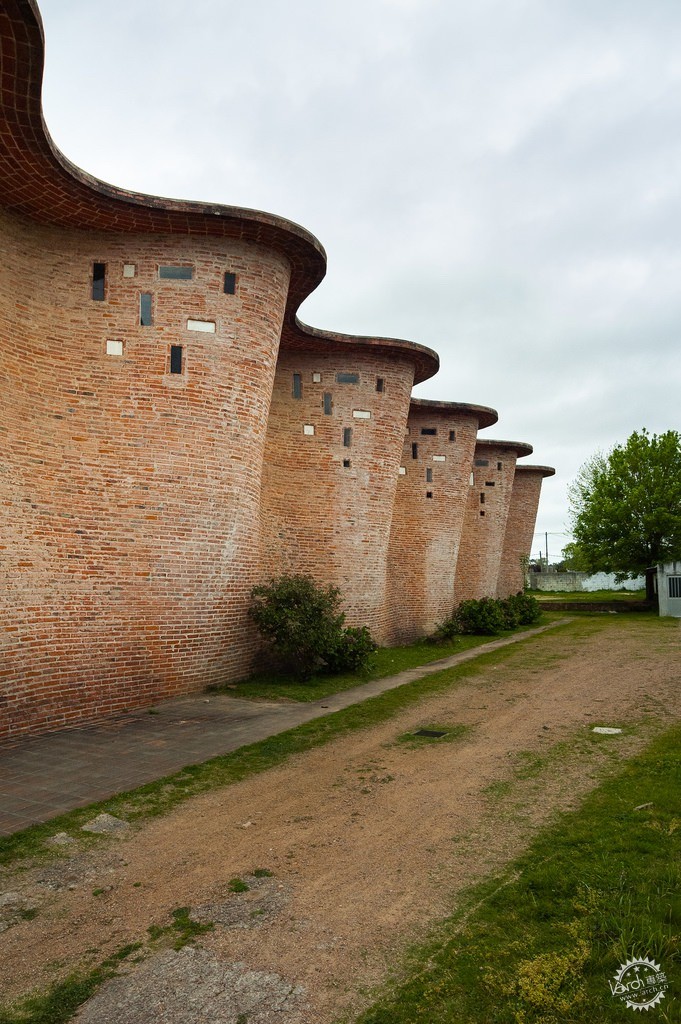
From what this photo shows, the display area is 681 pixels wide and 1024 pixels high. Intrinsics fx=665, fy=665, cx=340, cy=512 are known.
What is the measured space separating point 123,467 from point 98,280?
3284 mm

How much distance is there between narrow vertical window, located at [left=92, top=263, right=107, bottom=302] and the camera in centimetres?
1133

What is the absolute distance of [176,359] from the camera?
38.5 feet

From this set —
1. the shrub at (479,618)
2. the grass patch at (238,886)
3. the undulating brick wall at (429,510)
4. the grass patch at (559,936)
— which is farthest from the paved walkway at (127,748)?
the shrub at (479,618)

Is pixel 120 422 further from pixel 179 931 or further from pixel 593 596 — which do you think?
pixel 593 596

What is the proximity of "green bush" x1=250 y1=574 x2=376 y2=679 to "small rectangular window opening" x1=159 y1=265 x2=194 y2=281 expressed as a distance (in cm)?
594

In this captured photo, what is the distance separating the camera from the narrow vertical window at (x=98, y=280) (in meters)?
11.3

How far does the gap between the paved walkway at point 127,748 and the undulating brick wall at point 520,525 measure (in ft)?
67.3

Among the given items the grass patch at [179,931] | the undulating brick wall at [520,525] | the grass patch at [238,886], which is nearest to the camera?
the grass patch at [179,931]

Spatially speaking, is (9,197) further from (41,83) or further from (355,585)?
(355,585)

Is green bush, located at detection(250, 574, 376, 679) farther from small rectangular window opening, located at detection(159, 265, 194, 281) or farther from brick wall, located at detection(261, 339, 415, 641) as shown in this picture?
small rectangular window opening, located at detection(159, 265, 194, 281)

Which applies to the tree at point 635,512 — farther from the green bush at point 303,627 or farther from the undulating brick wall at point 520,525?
the green bush at point 303,627

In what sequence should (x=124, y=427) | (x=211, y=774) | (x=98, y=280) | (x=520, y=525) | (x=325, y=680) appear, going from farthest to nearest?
(x=520, y=525) < (x=325, y=680) < (x=98, y=280) < (x=124, y=427) < (x=211, y=774)

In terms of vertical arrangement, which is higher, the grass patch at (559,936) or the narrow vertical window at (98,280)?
the narrow vertical window at (98,280)

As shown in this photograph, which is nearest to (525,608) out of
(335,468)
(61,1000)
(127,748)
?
(335,468)
